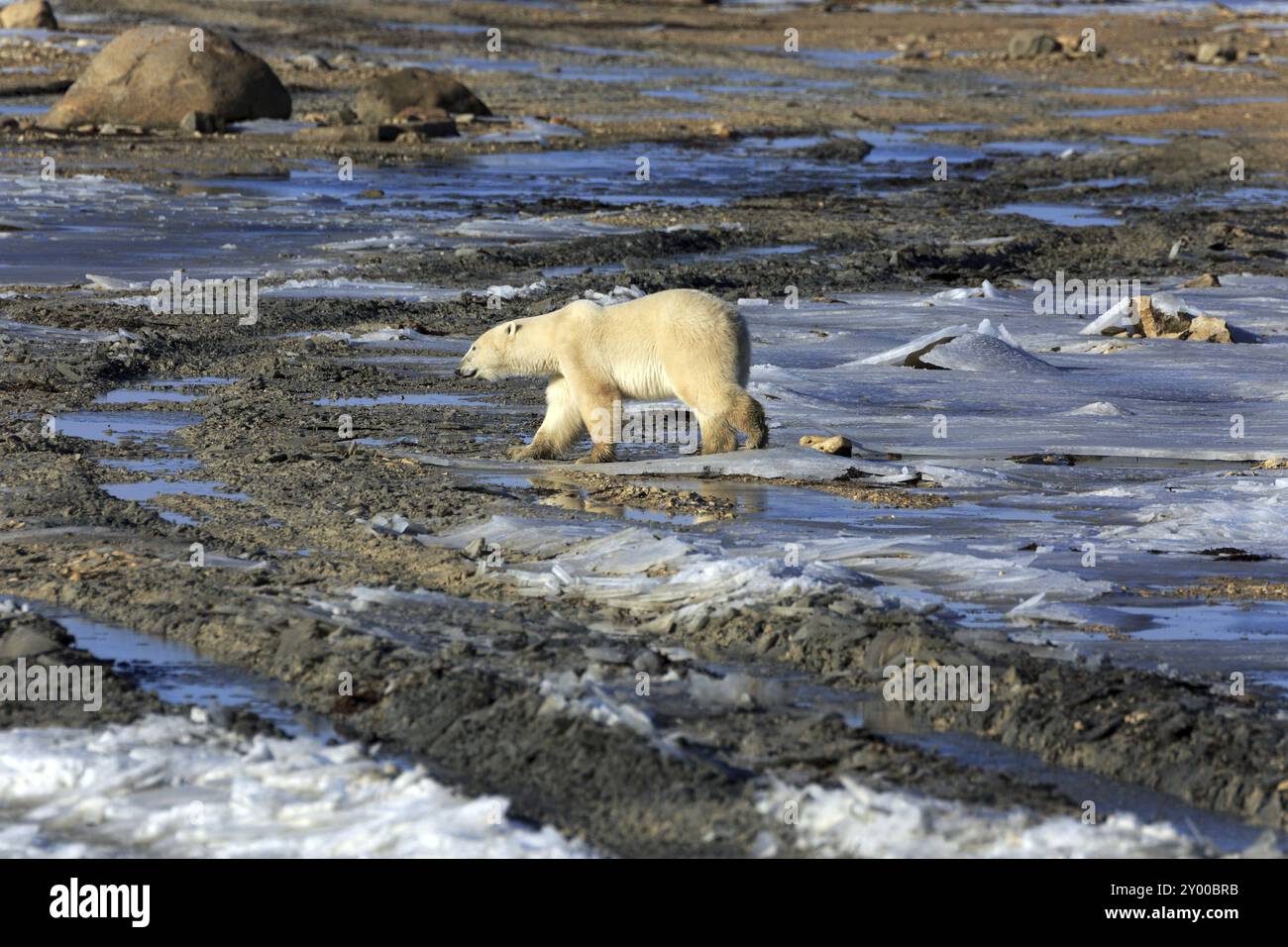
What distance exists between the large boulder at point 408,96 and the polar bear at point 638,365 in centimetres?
2290

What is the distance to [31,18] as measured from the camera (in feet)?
172

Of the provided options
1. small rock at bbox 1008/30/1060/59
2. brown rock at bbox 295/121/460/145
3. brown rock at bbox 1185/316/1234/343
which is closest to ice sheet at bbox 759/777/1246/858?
brown rock at bbox 1185/316/1234/343

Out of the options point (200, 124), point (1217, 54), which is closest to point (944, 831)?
point (200, 124)

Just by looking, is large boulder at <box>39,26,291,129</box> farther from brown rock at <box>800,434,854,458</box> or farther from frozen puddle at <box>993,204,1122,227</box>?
brown rock at <box>800,434,854,458</box>

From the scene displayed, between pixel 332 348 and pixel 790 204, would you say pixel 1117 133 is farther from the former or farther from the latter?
pixel 332 348

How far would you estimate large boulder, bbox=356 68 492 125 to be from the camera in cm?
3266

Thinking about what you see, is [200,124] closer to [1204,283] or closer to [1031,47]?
[1204,283]

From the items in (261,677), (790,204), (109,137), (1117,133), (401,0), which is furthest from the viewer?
(401,0)

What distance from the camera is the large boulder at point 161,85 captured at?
30734mm

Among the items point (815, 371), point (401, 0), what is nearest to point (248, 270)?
point (815, 371)

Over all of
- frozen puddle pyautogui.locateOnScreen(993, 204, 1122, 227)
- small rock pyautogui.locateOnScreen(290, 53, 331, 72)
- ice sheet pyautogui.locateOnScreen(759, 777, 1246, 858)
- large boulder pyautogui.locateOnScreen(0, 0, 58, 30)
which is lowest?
ice sheet pyautogui.locateOnScreen(759, 777, 1246, 858)

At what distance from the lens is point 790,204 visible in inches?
979

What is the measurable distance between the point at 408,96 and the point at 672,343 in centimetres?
2409

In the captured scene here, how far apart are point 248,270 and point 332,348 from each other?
175 inches
